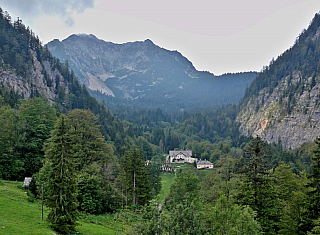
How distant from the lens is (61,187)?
75.7 feet

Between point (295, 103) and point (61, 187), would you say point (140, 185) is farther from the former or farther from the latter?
point (295, 103)

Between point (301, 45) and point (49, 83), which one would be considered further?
point (301, 45)

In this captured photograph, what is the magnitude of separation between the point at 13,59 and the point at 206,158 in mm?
100395

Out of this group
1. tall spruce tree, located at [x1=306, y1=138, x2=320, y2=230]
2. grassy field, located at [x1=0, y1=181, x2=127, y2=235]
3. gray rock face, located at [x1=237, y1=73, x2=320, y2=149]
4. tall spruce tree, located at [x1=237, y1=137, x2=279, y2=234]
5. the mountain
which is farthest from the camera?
the mountain

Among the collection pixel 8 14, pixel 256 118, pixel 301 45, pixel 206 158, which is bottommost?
pixel 206 158

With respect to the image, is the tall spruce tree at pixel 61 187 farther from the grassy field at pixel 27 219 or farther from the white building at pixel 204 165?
the white building at pixel 204 165

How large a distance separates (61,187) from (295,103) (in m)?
159

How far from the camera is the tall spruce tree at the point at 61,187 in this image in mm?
22875

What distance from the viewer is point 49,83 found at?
117 metres

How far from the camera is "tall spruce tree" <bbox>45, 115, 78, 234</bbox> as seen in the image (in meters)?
22.9

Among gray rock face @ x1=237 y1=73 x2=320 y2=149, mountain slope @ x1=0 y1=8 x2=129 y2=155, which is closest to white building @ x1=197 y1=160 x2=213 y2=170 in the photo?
mountain slope @ x1=0 y1=8 x2=129 y2=155

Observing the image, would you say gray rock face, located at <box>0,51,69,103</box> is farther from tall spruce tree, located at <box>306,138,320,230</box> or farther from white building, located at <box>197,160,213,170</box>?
tall spruce tree, located at <box>306,138,320,230</box>

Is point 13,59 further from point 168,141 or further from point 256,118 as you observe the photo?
point 256,118

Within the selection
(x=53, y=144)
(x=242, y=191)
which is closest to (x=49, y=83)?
(x=53, y=144)
